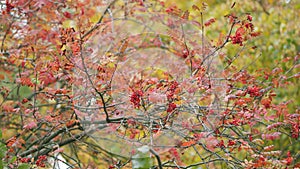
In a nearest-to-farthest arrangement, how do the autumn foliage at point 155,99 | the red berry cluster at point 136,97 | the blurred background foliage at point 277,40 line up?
the red berry cluster at point 136,97
the autumn foliage at point 155,99
the blurred background foliage at point 277,40

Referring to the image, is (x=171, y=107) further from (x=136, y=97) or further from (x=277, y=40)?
(x=277, y=40)

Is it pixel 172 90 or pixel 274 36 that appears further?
pixel 274 36

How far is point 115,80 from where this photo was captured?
242 centimetres

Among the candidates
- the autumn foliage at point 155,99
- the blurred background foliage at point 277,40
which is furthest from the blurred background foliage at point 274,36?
the autumn foliage at point 155,99

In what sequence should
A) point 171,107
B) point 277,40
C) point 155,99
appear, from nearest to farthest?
point 155,99
point 171,107
point 277,40

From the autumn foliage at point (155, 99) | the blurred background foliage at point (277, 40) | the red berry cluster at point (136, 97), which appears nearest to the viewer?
the red berry cluster at point (136, 97)

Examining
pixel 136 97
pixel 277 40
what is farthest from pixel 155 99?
pixel 277 40


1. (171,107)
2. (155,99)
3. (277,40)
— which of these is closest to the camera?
(155,99)

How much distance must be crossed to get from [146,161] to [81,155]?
6.68 feet

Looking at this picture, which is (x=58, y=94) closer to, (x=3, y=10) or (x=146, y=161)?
(x=3, y=10)

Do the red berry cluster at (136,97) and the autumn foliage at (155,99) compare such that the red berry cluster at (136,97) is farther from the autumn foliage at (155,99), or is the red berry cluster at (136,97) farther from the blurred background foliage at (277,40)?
the blurred background foliage at (277,40)

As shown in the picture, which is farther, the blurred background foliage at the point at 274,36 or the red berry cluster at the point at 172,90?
the blurred background foliage at the point at 274,36

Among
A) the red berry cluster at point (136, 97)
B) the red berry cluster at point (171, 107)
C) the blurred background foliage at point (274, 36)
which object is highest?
the blurred background foliage at point (274, 36)

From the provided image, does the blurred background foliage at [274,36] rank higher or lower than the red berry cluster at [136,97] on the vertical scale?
higher
